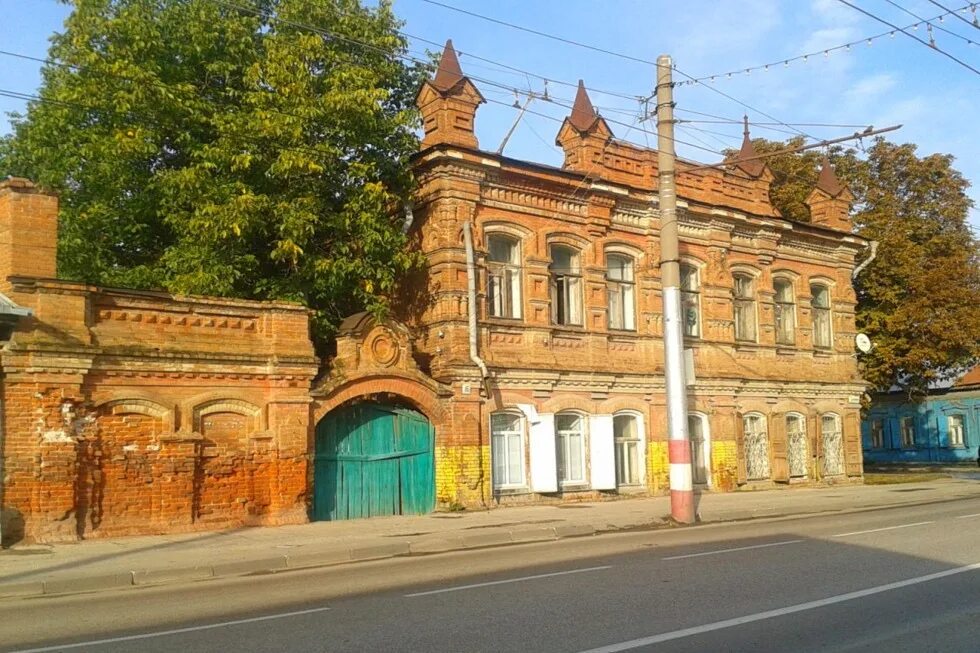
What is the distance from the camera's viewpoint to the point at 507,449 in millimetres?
21219

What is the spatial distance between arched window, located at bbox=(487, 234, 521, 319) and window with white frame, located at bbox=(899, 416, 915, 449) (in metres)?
33.1

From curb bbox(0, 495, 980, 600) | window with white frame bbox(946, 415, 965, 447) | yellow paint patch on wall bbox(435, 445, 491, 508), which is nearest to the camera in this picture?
curb bbox(0, 495, 980, 600)

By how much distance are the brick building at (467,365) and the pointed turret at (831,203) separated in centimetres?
10

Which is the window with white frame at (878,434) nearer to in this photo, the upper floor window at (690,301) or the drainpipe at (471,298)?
the upper floor window at (690,301)

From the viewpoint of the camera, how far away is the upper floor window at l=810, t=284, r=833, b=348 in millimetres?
29672

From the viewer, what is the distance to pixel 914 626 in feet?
26.2

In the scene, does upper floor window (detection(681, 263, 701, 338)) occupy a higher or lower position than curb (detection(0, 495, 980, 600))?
higher

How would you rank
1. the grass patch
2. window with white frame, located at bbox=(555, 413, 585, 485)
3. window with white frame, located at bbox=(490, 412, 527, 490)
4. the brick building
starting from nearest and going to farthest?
the brick building → window with white frame, located at bbox=(490, 412, 527, 490) → window with white frame, located at bbox=(555, 413, 585, 485) → the grass patch

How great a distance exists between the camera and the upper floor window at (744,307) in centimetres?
2719

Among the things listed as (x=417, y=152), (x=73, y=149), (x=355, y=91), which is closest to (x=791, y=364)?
(x=417, y=152)

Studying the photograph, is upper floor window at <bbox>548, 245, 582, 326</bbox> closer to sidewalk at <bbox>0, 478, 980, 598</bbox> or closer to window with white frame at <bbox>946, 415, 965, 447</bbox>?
sidewalk at <bbox>0, 478, 980, 598</bbox>

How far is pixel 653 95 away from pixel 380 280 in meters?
Answer: 6.59

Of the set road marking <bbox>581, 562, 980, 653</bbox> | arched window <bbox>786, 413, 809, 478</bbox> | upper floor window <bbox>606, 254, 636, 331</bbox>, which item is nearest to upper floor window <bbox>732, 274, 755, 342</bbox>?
arched window <bbox>786, 413, 809, 478</bbox>

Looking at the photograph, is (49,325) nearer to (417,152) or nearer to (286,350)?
(286,350)
